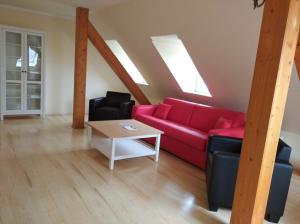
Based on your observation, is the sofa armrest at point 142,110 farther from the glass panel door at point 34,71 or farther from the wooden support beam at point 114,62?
the glass panel door at point 34,71

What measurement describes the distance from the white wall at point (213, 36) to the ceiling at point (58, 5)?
28 centimetres

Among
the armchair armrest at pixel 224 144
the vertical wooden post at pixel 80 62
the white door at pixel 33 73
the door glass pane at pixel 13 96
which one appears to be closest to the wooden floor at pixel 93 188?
the armchair armrest at pixel 224 144

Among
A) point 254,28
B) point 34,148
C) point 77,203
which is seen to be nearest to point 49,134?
point 34,148

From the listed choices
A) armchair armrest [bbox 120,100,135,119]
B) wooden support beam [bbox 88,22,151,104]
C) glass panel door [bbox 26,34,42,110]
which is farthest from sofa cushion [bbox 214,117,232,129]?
glass panel door [bbox 26,34,42,110]

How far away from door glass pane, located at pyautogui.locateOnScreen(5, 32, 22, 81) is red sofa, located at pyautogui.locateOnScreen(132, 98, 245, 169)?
2.55 m

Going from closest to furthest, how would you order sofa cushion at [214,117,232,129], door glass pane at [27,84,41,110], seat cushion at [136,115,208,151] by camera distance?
seat cushion at [136,115,208,151] < sofa cushion at [214,117,232,129] < door glass pane at [27,84,41,110]

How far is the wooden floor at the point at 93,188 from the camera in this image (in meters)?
2.20

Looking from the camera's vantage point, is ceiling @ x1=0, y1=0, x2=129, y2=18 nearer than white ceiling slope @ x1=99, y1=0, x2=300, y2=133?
No

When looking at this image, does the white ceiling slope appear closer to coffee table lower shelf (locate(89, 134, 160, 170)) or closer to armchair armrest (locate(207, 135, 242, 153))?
armchair armrest (locate(207, 135, 242, 153))

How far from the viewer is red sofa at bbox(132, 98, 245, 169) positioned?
341 cm

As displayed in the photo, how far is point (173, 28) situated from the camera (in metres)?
3.81

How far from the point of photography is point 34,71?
17.6 feet

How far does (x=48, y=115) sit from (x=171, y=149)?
3.36 meters

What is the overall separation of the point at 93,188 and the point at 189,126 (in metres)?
2.08
